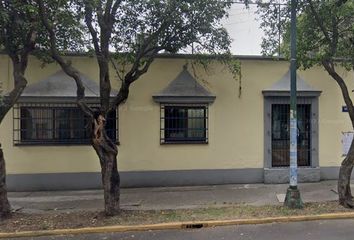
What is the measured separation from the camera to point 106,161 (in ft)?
29.6

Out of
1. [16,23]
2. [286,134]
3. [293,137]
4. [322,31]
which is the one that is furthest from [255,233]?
[16,23]

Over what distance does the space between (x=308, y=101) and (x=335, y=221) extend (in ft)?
16.7

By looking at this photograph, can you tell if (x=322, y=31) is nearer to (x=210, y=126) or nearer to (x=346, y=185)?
(x=346, y=185)

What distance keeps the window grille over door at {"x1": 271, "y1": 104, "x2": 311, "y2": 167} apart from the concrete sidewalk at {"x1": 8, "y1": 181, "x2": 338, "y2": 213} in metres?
0.85

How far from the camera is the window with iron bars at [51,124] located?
12.1 metres

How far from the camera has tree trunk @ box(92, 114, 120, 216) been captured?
8.98m

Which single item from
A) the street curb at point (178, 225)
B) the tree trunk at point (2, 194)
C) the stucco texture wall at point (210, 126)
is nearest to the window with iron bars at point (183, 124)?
the stucco texture wall at point (210, 126)

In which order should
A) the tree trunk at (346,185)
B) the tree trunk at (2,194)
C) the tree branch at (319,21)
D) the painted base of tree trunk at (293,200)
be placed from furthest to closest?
the tree trunk at (346,185) < the painted base of tree trunk at (293,200) < the tree branch at (319,21) < the tree trunk at (2,194)

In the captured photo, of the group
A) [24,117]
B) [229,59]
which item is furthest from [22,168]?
[229,59]

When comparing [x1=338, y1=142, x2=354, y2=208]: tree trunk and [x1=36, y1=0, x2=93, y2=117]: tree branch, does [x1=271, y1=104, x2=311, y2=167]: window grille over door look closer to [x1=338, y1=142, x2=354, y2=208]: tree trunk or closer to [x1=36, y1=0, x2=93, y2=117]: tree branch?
[x1=338, y1=142, x2=354, y2=208]: tree trunk

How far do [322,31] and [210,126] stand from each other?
4.40 m

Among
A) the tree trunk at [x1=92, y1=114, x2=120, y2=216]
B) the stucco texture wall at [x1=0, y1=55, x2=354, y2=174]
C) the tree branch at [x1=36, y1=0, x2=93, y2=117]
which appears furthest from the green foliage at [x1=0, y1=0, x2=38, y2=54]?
the stucco texture wall at [x1=0, y1=55, x2=354, y2=174]

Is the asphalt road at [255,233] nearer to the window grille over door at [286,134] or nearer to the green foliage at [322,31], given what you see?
the green foliage at [322,31]

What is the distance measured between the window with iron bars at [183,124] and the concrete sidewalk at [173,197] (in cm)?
147
